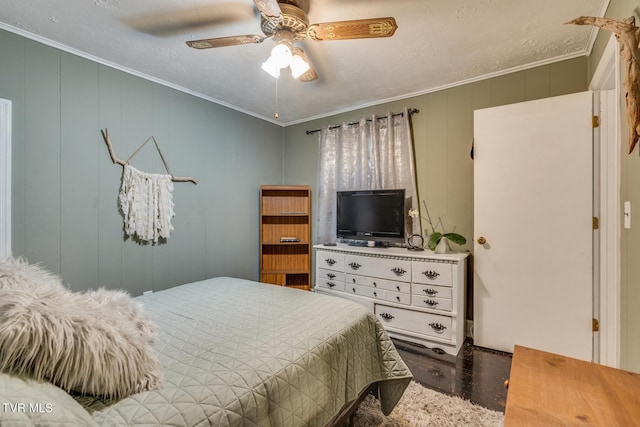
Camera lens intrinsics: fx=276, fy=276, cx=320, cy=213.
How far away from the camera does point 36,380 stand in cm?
73

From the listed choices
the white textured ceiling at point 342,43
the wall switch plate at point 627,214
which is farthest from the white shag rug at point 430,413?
the white textured ceiling at point 342,43

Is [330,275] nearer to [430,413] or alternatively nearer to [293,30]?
[430,413]

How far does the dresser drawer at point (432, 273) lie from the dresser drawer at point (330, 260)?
2.59 ft

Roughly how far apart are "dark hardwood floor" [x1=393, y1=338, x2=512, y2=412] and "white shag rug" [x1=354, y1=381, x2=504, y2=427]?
0.11 m

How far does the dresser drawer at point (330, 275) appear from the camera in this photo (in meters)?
3.05

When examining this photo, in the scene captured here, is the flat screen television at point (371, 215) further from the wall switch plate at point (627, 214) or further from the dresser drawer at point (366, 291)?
the wall switch plate at point (627, 214)

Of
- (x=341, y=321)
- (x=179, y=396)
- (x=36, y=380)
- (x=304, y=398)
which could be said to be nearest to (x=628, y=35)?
(x=341, y=321)

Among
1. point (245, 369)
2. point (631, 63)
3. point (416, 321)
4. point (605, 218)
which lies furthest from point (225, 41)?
point (605, 218)

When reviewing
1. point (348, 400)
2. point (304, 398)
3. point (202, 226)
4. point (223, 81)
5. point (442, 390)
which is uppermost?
point (223, 81)

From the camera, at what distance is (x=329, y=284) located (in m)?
3.15

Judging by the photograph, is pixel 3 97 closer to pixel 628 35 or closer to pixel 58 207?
pixel 58 207

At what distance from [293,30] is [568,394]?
2.06 m

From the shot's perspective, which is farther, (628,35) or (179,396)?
(628,35)

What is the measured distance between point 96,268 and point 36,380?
6.51ft
